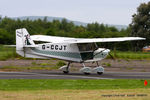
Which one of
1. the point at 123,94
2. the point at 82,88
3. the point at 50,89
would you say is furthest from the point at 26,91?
the point at 123,94

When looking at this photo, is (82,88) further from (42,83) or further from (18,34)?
(18,34)

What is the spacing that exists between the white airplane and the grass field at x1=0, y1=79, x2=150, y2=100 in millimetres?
5740

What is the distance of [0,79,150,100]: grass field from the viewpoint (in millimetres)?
14875

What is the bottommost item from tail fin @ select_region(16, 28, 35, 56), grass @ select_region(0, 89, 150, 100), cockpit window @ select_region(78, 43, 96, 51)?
grass @ select_region(0, 89, 150, 100)

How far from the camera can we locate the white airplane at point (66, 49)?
86.0 ft

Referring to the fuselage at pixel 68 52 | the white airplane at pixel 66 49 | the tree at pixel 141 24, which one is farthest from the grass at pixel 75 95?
the tree at pixel 141 24

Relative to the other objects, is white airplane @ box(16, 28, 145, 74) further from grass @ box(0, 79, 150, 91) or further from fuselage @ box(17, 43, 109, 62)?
grass @ box(0, 79, 150, 91)

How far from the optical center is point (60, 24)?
10838 centimetres

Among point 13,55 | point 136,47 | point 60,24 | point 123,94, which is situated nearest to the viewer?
point 123,94

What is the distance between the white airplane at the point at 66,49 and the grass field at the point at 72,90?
18.8 ft

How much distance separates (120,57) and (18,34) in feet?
63.3

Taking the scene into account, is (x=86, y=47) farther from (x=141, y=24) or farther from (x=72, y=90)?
(x=141, y=24)

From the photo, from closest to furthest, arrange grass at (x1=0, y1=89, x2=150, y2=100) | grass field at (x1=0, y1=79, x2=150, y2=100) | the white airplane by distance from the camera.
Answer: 1. grass at (x1=0, y1=89, x2=150, y2=100)
2. grass field at (x1=0, y1=79, x2=150, y2=100)
3. the white airplane

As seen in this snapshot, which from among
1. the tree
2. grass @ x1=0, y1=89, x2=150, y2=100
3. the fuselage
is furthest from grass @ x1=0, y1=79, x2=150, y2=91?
the tree
